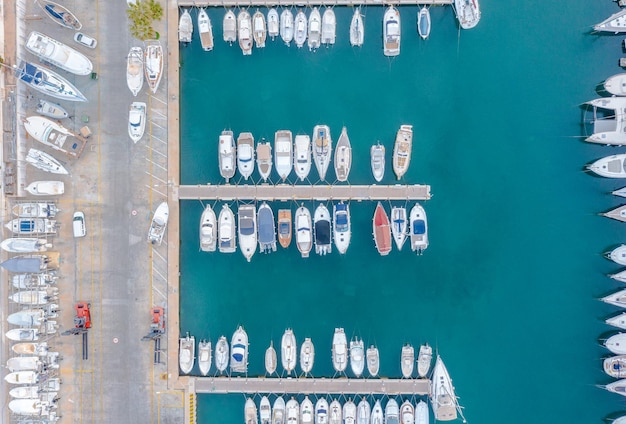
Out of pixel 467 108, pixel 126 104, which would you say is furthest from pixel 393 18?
pixel 126 104

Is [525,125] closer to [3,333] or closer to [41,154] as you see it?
[41,154]

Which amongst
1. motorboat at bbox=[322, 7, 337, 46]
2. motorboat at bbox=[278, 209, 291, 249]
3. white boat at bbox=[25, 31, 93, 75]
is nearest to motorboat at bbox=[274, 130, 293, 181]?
motorboat at bbox=[278, 209, 291, 249]

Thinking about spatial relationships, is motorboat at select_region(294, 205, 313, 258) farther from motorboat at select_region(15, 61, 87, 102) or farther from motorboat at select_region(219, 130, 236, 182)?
motorboat at select_region(15, 61, 87, 102)

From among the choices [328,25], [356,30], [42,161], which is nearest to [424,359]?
[356,30]

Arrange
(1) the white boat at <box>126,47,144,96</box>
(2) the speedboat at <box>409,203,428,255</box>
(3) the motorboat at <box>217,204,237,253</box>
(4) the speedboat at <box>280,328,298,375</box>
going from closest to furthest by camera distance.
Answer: (1) the white boat at <box>126,47,144,96</box>
(2) the speedboat at <box>409,203,428,255</box>
(3) the motorboat at <box>217,204,237,253</box>
(4) the speedboat at <box>280,328,298,375</box>

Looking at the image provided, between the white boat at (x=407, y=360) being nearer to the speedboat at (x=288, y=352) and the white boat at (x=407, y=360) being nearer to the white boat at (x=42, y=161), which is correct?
the speedboat at (x=288, y=352)

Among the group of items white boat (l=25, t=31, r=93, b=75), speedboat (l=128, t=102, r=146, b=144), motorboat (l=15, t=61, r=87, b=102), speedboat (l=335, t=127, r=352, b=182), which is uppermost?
white boat (l=25, t=31, r=93, b=75)
